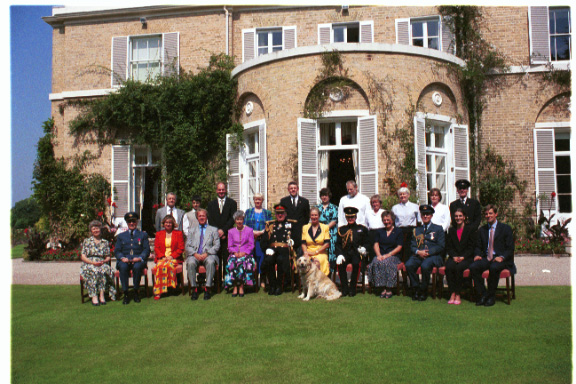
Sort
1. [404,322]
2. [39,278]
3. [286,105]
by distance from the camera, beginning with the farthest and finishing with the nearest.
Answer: [286,105] → [39,278] → [404,322]

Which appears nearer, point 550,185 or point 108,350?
point 108,350

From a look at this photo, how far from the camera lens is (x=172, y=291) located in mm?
7805

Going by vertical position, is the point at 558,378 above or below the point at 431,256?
below

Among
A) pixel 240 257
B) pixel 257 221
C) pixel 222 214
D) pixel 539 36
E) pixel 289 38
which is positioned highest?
pixel 289 38

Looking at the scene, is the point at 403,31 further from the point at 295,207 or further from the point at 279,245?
the point at 279,245

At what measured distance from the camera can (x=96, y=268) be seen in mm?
7223

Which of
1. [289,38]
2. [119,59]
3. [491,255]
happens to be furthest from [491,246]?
[119,59]

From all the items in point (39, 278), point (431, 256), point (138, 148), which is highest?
point (138, 148)

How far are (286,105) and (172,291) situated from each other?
482 centimetres

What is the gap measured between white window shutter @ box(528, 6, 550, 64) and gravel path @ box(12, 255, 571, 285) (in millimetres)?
5202

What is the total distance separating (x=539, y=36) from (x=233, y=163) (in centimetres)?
846

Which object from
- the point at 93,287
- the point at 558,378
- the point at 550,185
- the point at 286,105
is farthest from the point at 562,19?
the point at 93,287

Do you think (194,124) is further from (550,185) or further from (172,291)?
(550,185)

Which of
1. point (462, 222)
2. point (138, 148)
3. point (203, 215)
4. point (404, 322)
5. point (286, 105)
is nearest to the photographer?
point (404, 322)
